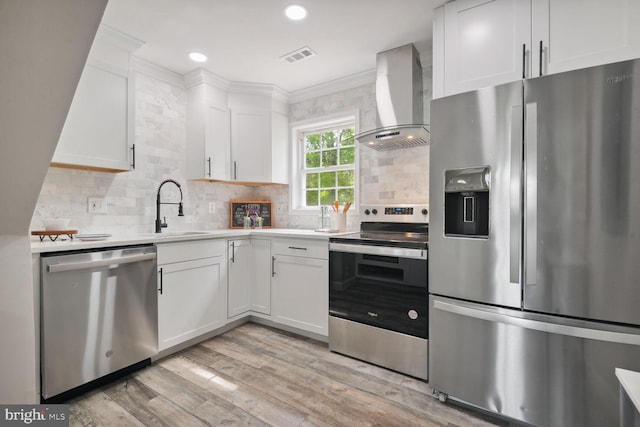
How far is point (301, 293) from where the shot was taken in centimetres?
262

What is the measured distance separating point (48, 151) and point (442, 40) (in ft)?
7.37

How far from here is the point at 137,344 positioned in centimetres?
207

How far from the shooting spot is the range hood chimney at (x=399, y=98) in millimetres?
2432

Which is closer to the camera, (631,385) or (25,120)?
(631,385)

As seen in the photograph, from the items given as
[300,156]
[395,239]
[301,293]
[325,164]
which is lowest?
[301,293]

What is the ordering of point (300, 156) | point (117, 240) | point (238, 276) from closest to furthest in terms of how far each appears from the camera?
1. point (117, 240)
2. point (238, 276)
3. point (300, 156)

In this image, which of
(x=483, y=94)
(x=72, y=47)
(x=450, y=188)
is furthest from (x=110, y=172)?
(x=483, y=94)

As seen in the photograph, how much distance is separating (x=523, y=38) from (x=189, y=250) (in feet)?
8.71

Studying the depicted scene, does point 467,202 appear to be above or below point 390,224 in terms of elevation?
above

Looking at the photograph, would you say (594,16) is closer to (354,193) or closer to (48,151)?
(354,193)

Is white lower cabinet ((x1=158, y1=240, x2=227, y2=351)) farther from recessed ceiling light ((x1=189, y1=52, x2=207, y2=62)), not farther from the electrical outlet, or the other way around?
recessed ceiling light ((x1=189, y1=52, x2=207, y2=62))

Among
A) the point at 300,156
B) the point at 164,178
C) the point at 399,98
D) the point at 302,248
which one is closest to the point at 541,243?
the point at 399,98

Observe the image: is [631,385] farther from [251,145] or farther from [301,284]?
[251,145]

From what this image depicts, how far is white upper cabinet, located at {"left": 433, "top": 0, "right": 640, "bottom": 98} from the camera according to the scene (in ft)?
4.83
